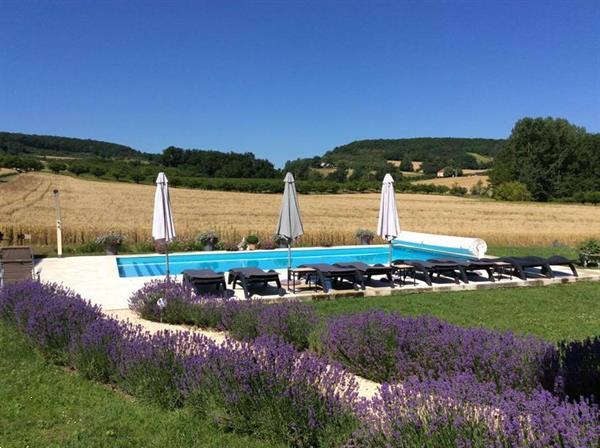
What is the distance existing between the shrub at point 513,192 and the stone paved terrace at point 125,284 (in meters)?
52.4

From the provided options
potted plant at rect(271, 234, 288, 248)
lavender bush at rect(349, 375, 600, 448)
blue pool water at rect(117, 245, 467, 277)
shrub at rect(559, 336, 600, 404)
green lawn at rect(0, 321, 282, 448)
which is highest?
lavender bush at rect(349, 375, 600, 448)

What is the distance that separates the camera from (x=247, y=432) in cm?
411

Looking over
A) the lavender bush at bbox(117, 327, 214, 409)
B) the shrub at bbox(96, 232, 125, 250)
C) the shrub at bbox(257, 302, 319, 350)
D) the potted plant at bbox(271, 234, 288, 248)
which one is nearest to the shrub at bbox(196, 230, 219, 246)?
the potted plant at bbox(271, 234, 288, 248)

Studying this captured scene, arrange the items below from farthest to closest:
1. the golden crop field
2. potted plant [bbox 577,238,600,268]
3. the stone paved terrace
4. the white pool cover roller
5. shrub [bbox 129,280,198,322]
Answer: the golden crop field, the white pool cover roller, potted plant [bbox 577,238,600,268], the stone paved terrace, shrub [bbox 129,280,198,322]

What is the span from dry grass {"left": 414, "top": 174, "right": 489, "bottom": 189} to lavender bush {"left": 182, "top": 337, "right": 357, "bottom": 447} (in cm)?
7525

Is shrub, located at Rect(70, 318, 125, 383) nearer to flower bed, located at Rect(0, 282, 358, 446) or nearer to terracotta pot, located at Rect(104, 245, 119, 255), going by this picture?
flower bed, located at Rect(0, 282, 358, 446)

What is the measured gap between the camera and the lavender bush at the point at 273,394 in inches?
147

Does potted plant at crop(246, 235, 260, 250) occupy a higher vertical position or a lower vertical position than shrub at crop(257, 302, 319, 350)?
lower

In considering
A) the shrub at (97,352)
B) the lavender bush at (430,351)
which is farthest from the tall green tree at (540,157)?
the shrub at (97,352)

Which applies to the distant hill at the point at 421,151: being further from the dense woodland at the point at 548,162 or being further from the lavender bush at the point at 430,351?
the lavender bush at the point at 430,351

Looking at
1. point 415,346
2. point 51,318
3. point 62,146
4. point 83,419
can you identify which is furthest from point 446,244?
point 62,146

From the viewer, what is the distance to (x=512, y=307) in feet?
31.9

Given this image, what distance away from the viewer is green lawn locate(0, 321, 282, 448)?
3.96m

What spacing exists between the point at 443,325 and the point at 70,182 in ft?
216
